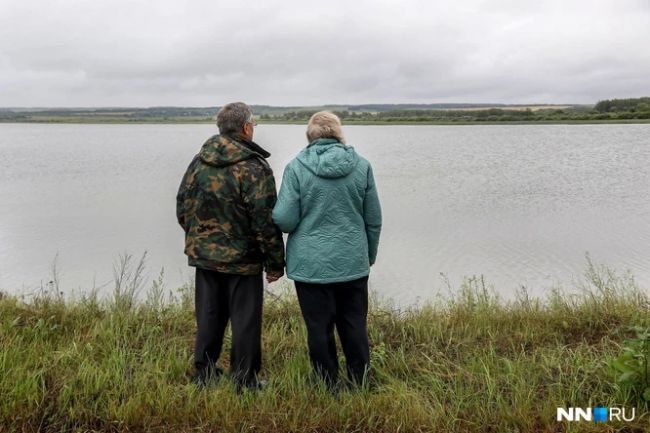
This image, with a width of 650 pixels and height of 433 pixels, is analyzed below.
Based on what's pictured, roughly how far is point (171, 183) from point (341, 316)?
15.7m

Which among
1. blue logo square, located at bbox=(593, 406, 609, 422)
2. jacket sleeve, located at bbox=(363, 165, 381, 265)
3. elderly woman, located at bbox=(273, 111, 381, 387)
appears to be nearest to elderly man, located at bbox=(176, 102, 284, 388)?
elderly woman, located at bbox=(273, 111, 381, 387)

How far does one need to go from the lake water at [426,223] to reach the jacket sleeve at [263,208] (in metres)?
3.85

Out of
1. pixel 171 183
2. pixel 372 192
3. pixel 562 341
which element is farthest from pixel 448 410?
pixel 171 183

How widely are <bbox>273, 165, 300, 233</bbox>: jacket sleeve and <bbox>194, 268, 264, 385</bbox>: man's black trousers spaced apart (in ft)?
1.24

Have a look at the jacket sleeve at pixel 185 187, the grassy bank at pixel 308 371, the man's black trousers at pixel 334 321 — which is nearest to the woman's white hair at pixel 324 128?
the jacket sleeve at pixel 185 187

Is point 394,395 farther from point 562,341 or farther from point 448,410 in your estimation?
point 562,341

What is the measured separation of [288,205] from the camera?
3156mm

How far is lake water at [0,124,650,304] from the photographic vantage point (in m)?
8.15

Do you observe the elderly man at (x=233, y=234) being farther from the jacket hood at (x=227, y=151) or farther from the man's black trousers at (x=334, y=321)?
the man's black trousers at (x=334, y=321)

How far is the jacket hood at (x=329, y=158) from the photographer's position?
3.12m

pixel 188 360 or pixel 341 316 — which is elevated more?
pixel 341 316

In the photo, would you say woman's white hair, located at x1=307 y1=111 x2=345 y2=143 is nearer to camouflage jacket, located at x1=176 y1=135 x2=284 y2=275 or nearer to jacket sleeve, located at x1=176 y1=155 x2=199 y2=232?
camouflage jacket, located at x1=176 y1=135 x2=284 y2=275

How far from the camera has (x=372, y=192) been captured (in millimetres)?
3289

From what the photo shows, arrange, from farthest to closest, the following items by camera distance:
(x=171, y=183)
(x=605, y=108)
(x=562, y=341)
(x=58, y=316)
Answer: (x=605, y=108)
(x=171, y=183)
(x=58, y=316)
(x=562, y=341)
